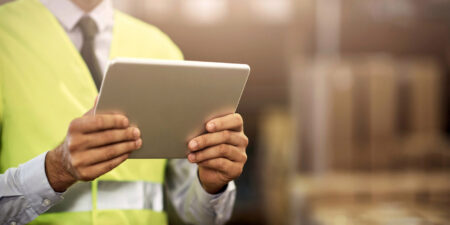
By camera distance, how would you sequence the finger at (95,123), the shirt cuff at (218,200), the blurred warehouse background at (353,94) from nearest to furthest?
the finger at (95,123) < the shirt cuff at (218,200) < the blurred warehouse background at (353,94)

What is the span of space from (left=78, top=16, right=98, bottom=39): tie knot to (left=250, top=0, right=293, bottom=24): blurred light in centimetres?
256

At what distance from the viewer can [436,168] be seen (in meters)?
2.68

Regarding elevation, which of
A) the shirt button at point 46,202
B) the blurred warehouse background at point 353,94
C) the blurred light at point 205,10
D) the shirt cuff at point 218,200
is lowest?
the blurred warehouse background at point 353,94

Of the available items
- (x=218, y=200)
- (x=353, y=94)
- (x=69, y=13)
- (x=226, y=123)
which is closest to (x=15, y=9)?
(x=69, y=13)

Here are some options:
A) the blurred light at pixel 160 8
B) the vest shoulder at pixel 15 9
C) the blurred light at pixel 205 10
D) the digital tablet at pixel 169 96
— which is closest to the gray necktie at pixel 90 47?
the vest shoulder at pixel 15 9

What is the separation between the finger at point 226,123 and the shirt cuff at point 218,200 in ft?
0.79

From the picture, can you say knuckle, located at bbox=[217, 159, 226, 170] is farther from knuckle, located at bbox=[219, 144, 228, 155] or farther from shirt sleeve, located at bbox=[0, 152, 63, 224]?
shirt sleeve, located at bbox=[0, 152, 63, 224]

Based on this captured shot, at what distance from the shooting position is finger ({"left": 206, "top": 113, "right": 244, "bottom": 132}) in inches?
38.7

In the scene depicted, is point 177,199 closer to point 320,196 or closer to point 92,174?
point 92,174

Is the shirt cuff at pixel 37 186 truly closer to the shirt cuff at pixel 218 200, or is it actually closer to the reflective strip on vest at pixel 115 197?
the reflective strip on vest at pixel 115 197

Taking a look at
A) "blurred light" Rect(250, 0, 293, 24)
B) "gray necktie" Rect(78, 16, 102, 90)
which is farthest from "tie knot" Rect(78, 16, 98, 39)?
"blurred light" Rect(250, 0, 293, 24)

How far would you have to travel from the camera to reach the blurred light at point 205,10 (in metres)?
3.56

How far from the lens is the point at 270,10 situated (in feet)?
12.1

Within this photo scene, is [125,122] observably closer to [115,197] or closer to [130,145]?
[130,145]
